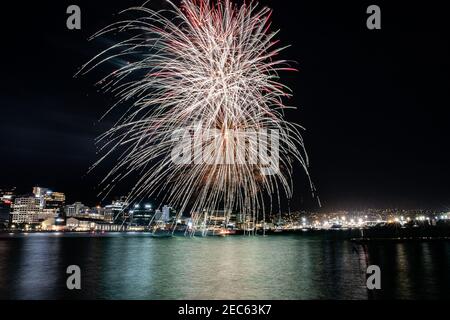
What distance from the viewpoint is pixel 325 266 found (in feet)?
105

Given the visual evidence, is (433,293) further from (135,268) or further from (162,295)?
(135,268)

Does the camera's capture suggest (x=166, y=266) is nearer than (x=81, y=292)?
No

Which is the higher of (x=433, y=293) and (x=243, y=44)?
(x=243, y=44)

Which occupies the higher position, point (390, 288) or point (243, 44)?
point (243, 44)

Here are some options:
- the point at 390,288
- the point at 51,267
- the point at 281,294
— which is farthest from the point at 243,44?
the point at 51,267
